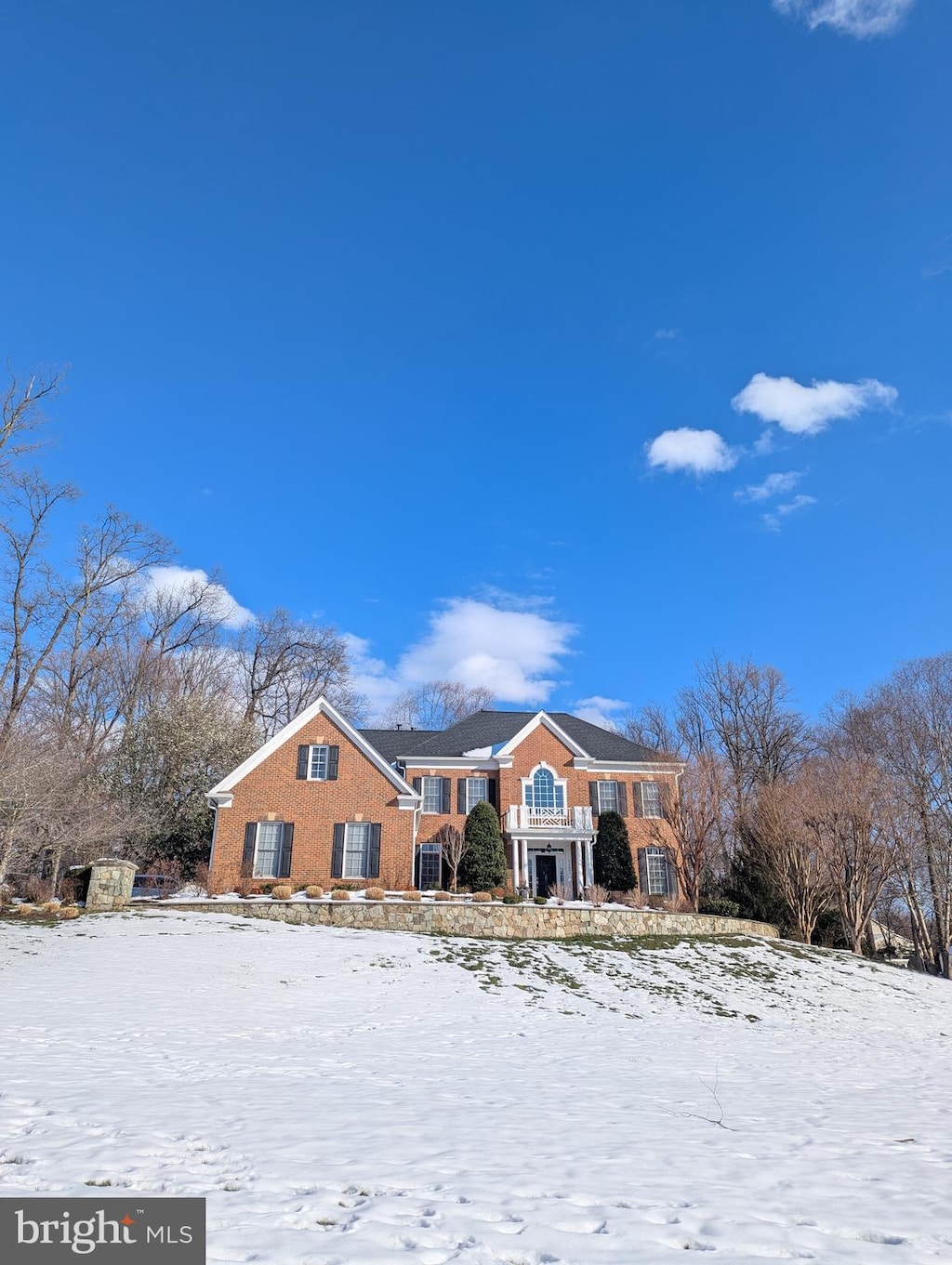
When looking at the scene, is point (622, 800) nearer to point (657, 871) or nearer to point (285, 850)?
point (657, 871)

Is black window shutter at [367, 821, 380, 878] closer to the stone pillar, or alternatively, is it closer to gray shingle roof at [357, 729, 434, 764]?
gray shingle roof at [357, 729, 434, 764]

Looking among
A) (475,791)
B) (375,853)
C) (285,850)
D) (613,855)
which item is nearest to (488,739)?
(475,791)

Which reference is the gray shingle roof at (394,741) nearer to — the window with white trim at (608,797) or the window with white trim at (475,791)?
the window with white trim at (475,791)

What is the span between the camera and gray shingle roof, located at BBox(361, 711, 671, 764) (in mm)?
30875

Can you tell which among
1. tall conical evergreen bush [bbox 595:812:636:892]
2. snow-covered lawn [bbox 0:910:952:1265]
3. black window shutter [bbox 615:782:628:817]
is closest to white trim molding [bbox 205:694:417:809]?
tall conical evergreen bush [bbox 595:812:636:892]

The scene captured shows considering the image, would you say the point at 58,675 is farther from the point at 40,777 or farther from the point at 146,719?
the point at 40,777

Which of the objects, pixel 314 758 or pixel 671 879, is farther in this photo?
pixel 671 879

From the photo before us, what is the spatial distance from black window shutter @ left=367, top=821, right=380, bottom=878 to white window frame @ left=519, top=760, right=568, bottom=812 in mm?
6327

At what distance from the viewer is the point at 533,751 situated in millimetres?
30516

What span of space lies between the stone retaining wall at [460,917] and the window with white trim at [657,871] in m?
6.56

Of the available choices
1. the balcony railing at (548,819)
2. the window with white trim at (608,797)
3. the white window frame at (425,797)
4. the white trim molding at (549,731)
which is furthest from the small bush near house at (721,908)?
the white window frame at (425,797)

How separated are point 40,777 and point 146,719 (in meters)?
11.5

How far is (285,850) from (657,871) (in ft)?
46.2

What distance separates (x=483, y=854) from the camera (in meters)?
26.6
